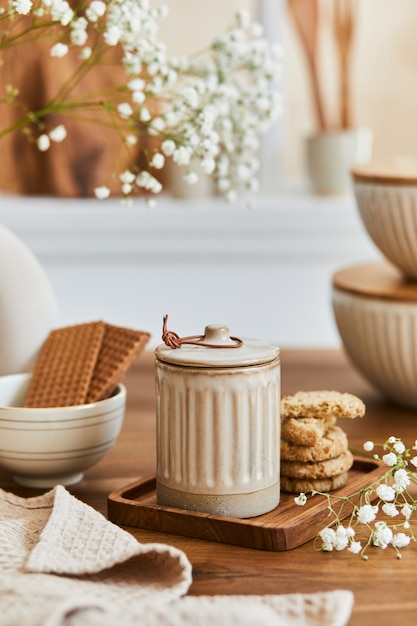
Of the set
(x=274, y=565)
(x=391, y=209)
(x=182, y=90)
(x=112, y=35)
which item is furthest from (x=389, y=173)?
(x=274, y=565)

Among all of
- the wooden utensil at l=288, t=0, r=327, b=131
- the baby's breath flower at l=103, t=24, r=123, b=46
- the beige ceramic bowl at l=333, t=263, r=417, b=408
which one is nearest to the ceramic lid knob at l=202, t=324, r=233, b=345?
the baby's breath flower at l=103, t=24, r=123, b=46

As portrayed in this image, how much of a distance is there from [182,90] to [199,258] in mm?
1323

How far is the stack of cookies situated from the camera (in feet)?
3.39

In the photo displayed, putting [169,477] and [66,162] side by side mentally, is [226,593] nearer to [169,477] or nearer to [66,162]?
[169,477]

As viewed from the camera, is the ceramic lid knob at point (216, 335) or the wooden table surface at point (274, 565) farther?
the ceramic lid knob at point (216, 335)

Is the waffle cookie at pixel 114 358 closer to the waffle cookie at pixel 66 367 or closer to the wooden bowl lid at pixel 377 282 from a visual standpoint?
the waffle cookie at pixel 66 367

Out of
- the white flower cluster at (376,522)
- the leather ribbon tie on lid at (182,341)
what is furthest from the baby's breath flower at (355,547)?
the leather ribbon tie on lid at (182,341)

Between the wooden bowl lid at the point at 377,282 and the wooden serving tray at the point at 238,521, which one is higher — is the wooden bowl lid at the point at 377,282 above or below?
above

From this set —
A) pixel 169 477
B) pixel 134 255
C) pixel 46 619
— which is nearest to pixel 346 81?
pixel 134 255

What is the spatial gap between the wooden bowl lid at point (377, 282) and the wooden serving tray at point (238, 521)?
442 millimetres

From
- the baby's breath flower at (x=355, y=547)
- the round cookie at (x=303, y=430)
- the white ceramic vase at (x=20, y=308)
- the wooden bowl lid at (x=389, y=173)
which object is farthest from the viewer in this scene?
the wooden bowl lid at (x=389, y=173)

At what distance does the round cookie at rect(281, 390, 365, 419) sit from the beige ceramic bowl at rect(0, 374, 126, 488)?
0.68 feet

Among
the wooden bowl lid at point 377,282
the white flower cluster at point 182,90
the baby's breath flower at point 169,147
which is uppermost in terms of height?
the white flower cluster at point 182,90

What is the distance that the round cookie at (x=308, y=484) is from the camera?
105cm
